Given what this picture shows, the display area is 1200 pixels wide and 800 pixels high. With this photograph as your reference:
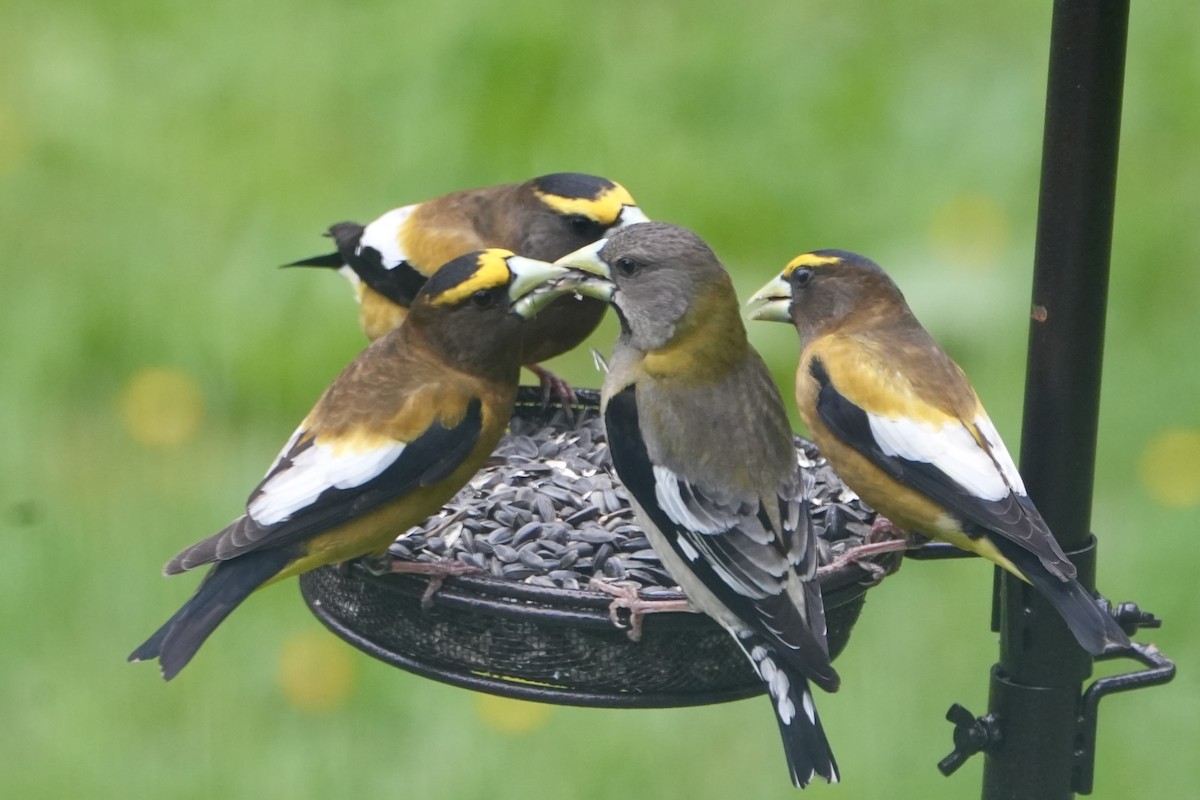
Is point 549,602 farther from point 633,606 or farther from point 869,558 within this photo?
point 869,558

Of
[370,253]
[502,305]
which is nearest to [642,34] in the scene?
[370,253]

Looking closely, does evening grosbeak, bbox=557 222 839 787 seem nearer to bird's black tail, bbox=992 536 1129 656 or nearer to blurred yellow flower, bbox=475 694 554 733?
bird's black tail, bbox=992 536 1129 656

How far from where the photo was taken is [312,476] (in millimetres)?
3379

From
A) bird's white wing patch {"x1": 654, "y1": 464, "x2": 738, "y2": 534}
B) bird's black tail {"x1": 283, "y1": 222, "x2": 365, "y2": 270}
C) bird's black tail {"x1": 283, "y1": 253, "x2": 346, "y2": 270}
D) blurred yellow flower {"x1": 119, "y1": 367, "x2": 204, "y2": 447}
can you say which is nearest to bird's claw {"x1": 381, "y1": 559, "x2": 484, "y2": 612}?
bird's white wing patch {"x1": 654, "y1": 464, "x2": 738, "y2": 534}

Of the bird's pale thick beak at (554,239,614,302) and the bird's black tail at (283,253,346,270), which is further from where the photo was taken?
the bird's black tail at (283,253,346,270)

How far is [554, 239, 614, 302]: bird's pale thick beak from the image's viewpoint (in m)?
3.50

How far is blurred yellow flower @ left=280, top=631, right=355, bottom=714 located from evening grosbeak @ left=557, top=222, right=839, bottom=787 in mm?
1534

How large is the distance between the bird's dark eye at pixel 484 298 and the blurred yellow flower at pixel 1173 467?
2472 mm

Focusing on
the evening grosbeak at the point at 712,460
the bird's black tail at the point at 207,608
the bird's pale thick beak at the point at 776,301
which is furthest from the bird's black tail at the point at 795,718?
the bird's pale thick beak at the point at 776,301

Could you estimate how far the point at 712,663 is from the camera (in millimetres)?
3369

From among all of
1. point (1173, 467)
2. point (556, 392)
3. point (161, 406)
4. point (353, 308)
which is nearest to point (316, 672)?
point (556, 392)

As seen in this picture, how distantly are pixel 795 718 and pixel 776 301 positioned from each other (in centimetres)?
111

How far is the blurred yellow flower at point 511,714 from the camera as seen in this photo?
182 inches

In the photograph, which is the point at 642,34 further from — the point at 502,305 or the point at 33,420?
the point at 502,305
